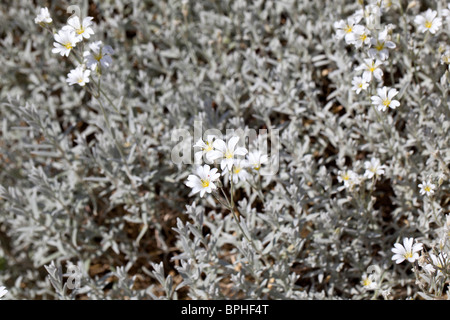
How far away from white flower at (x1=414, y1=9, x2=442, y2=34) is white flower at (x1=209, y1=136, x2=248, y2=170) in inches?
76.7

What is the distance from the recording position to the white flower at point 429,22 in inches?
157

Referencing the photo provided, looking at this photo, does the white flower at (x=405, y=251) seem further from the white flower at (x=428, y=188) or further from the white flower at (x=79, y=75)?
the white flower at (x=79, y=75)

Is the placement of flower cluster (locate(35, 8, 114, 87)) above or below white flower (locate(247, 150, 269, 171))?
above

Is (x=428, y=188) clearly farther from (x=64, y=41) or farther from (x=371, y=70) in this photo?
(x=64, y=41)

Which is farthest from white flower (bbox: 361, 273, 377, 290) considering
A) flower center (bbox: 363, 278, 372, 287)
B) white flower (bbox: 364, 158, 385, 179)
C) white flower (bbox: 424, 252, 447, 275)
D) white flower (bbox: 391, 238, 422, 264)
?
white flower (bbox: 364, 158, 385, 179)

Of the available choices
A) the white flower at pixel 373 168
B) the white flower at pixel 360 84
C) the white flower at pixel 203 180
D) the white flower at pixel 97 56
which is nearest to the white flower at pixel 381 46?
the white flower at pixel 360 84

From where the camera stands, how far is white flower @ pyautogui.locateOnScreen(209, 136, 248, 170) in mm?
3141

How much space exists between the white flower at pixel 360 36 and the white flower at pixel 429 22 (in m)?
0.53

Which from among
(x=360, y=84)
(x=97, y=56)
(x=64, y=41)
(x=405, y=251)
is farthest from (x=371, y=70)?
(x=64, y=41)

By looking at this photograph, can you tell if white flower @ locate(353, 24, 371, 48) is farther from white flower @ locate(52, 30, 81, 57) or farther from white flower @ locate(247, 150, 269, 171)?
white flower @ locate(52, 30, 81, 57)

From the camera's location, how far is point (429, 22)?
4.04m

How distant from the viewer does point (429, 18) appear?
4039mm
